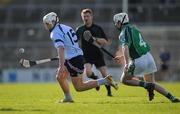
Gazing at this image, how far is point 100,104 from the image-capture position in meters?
17.2

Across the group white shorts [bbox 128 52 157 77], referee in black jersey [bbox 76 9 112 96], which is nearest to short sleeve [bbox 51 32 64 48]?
white shorts [bbox 128 52 157 77]

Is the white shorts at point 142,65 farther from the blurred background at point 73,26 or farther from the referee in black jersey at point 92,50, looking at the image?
the blurred background at point 73,26

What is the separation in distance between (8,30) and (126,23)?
33372 millimetres

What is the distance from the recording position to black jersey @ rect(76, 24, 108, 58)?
21.8 metres

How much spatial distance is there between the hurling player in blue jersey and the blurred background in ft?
78.8

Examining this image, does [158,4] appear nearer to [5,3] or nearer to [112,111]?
[5,3]

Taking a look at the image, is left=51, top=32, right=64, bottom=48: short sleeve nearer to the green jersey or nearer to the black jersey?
the green jersey

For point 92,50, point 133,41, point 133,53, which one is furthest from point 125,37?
point 92,50

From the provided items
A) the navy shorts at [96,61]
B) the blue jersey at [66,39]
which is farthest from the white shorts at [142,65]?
the navy shorts at [96,61]

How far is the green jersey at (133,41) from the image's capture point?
17.3 m

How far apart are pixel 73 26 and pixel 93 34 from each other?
27.1 metres

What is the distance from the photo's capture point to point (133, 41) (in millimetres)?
17453

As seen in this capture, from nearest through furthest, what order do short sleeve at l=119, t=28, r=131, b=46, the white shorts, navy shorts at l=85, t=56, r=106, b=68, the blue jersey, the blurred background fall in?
short sleeve at l=119, t=28, r=131, b=46 → the white shorts → the blue jersey → navy shorts at l=85, t=56, r=106, b=68 → the blurred background

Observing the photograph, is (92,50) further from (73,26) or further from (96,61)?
(73,26)
